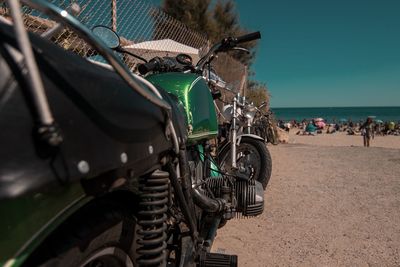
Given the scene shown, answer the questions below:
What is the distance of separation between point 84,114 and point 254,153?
3333mm

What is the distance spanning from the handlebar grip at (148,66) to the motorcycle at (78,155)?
959 millimetres

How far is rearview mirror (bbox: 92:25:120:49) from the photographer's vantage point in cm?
186

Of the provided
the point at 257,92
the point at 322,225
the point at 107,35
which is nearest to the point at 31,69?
the point at 107,35

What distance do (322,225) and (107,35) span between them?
2.64 metres

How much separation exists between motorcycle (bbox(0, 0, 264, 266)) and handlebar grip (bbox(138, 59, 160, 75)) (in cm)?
96

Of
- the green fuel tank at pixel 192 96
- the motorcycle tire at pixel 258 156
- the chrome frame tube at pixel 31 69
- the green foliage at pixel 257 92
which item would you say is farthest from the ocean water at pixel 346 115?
the chrome frame tube at pixel 31 69

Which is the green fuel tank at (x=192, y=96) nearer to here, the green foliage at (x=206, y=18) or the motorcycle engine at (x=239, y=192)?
the motorcycle engine at (x=239, y=192)

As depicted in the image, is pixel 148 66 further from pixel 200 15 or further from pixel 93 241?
pixel 200 15

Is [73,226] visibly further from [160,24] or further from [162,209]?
[160,24]

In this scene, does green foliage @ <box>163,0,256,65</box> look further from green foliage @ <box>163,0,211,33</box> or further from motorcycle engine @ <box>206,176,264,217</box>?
motorcycle engine @ <box>206,176,264,217</box>

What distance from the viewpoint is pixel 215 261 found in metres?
1.89

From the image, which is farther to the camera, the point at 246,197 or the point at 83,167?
the point at 246,197

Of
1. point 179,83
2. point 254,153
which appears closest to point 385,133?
point 254,153

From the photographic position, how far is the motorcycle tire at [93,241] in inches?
34.8
